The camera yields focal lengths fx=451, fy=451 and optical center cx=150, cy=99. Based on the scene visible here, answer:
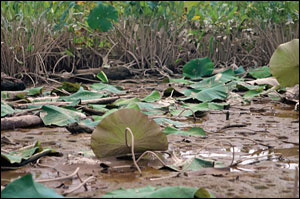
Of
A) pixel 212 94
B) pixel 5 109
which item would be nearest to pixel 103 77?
pixel 212 94

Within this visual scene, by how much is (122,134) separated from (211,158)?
1.08ft

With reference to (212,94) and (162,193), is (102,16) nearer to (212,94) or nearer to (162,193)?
(212,94)

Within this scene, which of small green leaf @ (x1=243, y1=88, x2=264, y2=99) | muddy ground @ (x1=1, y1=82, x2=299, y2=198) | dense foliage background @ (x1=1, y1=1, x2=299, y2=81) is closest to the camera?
muddy ground @ (x1=1, y1=82, x2=299, y2=198)

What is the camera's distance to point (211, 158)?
1.57m

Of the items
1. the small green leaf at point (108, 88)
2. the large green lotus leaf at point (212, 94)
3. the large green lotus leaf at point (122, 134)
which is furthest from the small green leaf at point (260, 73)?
the large green lotus leaf at point (122, 134)

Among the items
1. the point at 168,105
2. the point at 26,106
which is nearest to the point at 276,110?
the point at 168,105

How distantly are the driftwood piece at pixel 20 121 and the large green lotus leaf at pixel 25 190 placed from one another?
1032 millimetres

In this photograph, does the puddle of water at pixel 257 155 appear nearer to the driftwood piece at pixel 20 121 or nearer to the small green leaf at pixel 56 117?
the small green leaf at pixel 56 117

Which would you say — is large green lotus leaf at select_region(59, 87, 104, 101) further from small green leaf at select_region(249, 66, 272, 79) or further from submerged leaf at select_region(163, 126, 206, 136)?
small green leaf at select_region(249, 66, 272, 79)

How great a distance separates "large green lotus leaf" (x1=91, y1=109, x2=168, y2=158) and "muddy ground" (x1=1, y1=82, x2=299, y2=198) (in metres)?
0.04

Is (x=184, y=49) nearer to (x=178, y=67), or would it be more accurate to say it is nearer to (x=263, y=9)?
(x=178, y=67)

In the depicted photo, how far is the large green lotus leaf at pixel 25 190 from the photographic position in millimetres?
1034

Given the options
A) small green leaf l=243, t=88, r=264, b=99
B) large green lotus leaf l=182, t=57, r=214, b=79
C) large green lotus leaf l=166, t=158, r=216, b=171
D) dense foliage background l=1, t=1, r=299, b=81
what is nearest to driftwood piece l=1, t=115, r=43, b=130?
large green lotus leaf l=166, t=158, r=216, b=171

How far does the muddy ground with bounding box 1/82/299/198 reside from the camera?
1.25 m
